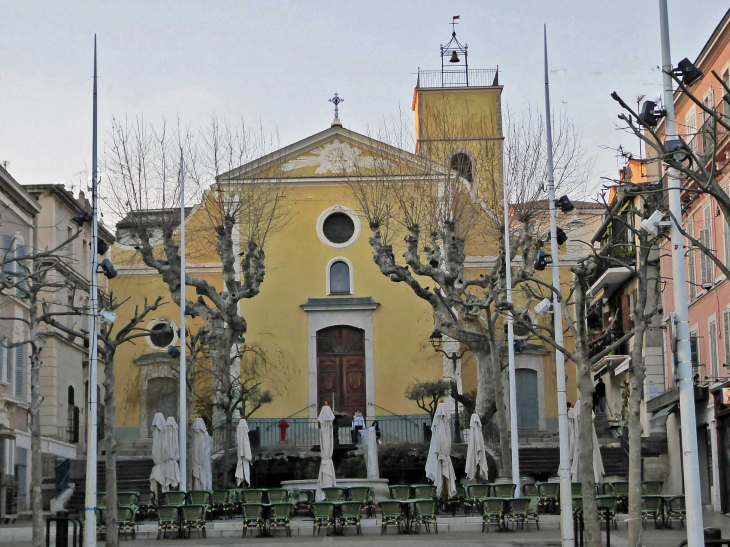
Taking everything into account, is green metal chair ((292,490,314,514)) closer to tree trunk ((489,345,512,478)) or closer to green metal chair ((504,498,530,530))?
tree trunk ((489,345,512,478))

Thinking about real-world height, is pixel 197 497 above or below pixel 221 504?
above

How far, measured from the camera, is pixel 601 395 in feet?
158

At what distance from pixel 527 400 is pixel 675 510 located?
74.4 ft

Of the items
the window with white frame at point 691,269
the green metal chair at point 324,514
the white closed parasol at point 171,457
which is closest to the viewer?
the green metal chair at point 324,514

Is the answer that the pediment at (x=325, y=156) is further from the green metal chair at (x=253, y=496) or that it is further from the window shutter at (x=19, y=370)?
the green metal chair at (x=253, y=496)

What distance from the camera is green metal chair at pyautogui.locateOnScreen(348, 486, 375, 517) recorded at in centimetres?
2684

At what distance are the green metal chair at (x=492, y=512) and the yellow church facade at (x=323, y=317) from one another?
20622 mm

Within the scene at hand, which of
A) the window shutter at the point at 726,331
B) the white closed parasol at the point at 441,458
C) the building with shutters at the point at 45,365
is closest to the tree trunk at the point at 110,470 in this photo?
the white closed parasol at the point at 441,458

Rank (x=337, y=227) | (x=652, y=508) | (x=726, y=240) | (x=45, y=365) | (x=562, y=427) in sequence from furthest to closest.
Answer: (x=337, y=227), (x=45, y=365), (x=726, y=240), (x=652, y=508), (x=562, y=427)

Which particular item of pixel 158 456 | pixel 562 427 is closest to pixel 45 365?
pixel 158 456

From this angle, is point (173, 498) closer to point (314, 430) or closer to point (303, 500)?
point (303, 500)

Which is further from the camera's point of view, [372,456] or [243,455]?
[372,456]

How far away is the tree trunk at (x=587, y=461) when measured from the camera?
18.6m

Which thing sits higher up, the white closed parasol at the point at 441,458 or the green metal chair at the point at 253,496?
the white closed parasol at the point at 441,458
